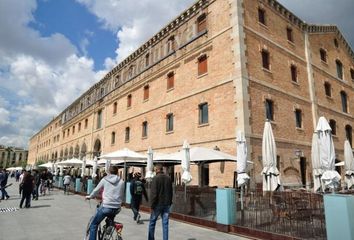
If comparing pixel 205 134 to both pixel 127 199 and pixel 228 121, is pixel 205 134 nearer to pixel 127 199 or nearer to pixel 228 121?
pixel 228 121

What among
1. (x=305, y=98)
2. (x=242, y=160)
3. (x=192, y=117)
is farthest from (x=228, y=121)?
(x=305, y=98)

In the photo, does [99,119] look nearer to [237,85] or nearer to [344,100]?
[237,85]

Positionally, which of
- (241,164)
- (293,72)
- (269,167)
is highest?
(293,72)

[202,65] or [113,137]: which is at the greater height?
[202,65]

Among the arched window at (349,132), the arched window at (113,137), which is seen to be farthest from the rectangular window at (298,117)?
the arched window at (113,137)

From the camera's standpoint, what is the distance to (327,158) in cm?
842

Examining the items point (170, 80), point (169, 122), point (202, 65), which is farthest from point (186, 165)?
point (170, 80)

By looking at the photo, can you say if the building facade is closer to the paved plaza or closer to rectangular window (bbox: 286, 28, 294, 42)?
rectangular window (bbox: 286, 28, 294, 42)

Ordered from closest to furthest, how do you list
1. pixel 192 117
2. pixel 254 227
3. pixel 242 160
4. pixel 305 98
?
1. pixel 254 227
2. pixel 242 160
3. pixel 192 117
4. pixel 305 98

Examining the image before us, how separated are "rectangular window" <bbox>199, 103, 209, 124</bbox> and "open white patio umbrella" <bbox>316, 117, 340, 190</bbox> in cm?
864

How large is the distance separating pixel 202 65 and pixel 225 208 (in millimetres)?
11474

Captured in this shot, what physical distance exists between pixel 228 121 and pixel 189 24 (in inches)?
317

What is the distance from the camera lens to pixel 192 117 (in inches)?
712

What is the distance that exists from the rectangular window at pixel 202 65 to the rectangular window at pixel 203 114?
2100 mm
